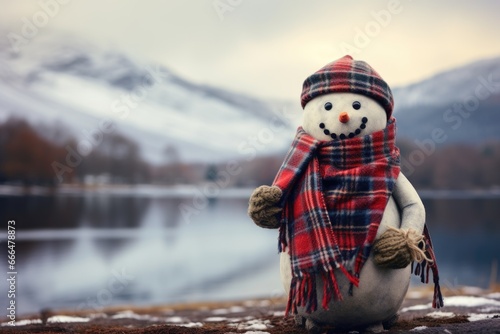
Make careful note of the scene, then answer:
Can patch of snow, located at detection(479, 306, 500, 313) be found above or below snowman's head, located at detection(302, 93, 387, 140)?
below

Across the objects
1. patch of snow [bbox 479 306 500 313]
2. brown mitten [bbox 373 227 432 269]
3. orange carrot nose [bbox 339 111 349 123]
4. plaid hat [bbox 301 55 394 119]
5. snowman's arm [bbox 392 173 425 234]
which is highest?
plaid hat [bbox 301 55 394 119]

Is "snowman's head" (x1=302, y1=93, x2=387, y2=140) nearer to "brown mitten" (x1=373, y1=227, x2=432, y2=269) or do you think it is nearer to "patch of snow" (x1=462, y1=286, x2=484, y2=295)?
"brown mitten" (x1=373, y1=227, x2=432, y2=269)

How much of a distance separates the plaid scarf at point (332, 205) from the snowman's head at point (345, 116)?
2.6 inches

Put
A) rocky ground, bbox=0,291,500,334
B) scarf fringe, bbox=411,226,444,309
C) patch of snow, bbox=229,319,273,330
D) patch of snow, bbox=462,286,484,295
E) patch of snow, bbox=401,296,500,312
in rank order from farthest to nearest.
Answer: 1. patch of snow, bbox=462,286,484,295
2. patch of snow, bbox=401,296,500,312
3. patch of snow, bbox=229,319,273,330
4. scarf fringe, bbox=411,226,444,309
5. rocky ground, bbox=0,291,500,334

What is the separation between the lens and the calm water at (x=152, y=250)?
16.2 meters

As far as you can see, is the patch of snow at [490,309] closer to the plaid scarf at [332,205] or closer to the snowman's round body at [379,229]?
the snowman's round body at [379,229]

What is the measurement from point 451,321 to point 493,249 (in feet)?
81.1

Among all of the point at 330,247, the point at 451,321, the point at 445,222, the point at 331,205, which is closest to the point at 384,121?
the point at 331,205

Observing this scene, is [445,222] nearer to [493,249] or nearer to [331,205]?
[493,249]

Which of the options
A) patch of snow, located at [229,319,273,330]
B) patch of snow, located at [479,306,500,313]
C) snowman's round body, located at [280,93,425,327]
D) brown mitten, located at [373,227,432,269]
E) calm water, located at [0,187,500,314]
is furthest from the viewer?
calm water, located at [0,187,500,314]

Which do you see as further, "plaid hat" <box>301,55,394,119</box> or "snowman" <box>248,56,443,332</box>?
"plaid hat" <box>301,55,394,119</box>

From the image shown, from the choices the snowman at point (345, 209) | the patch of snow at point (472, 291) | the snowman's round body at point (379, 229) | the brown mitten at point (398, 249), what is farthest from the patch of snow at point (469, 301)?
the brown mitten at point (398, 249)

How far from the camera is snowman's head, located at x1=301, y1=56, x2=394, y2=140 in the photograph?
342cm

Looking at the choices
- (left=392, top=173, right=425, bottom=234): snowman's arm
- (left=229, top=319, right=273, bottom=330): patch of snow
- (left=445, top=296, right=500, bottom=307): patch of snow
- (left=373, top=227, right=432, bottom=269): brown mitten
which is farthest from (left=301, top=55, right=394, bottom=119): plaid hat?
(left=445, top=296, right=500, bottom=307): patch of snow
